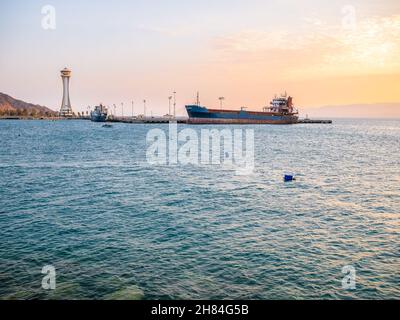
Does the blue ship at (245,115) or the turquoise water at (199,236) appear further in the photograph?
the blue ship at (245,115)

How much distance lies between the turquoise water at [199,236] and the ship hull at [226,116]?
135106mm

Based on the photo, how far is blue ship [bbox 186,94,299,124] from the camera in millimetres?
172387

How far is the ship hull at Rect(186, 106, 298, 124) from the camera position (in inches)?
6767

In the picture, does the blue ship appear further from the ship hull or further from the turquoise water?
the turquoise water

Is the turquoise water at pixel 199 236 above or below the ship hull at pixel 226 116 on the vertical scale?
below

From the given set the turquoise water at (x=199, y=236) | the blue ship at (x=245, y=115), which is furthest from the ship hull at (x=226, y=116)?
the turquoise water at (x=199, y=236)

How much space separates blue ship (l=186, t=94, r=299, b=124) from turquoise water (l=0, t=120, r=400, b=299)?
135637 mm

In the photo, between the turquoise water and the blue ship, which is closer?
the turquoise water

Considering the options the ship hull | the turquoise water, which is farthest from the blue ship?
the turquoise water

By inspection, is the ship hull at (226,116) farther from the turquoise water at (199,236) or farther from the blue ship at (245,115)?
the turquoise water at (199,236)

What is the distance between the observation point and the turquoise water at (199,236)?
14.3 metres

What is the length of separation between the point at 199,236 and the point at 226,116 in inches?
6209

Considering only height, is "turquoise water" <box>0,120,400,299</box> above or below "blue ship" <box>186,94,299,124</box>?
below
